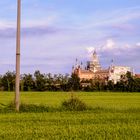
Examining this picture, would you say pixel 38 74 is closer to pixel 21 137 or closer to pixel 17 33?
pixel 17 33

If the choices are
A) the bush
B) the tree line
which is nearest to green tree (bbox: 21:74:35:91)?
the tree line

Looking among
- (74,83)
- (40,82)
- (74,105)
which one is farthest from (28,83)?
(74,105)

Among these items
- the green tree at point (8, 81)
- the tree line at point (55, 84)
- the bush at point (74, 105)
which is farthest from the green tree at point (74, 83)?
the bush at point (74, 105)

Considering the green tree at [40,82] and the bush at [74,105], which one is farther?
the green tree at [40,82]

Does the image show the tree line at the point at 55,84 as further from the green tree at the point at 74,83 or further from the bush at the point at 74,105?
the bush at the point at 74,105

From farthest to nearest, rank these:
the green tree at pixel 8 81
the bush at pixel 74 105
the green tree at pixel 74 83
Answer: the green tree at pixel 74 83 → the green tree at pixel 8 81 → the bush at pixel 74 105

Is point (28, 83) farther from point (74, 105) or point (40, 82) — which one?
point (74, 105)

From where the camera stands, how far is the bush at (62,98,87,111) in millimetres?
24266

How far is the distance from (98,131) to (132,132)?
94 centimetres

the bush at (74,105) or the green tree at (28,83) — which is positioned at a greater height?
the green tree at (28,83)

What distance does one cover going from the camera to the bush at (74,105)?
79.6 ft

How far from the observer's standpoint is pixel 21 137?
12.3m

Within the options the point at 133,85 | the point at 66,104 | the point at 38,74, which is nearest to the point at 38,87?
the point at 38,74

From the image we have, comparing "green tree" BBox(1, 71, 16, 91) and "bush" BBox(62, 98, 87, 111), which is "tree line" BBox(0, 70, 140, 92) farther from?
"bush" BBox(62, 98, 87, 111)
